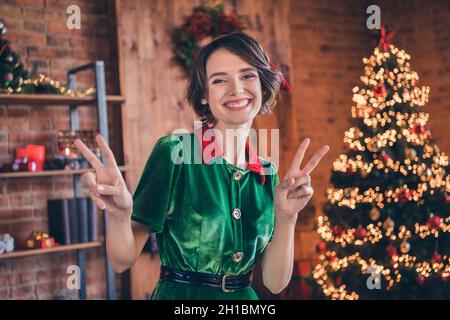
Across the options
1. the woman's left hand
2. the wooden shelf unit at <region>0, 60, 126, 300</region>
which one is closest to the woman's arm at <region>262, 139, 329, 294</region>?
the woman's left hand

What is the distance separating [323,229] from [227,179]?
7.90ft

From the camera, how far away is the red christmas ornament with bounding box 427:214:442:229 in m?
3.31

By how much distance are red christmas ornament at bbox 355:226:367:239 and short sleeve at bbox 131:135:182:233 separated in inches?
93.9

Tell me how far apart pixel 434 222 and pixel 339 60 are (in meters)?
2.31

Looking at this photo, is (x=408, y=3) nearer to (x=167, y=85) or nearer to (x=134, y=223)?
(x=167, y=85)

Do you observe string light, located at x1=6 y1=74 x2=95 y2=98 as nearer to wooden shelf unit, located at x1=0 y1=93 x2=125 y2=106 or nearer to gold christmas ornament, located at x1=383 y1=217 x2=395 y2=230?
wooden shelf unit, located at x1=0 y1=93 x2=125 y2=106

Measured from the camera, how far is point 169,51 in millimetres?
3865

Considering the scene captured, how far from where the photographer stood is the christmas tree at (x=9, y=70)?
2990mm

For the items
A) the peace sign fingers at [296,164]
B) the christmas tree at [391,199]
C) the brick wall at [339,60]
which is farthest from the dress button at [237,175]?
the brick wall at [339,60]

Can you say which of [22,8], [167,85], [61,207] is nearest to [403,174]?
[167,85]

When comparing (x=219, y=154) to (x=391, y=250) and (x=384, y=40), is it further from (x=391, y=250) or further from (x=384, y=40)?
(x=384, y=40)

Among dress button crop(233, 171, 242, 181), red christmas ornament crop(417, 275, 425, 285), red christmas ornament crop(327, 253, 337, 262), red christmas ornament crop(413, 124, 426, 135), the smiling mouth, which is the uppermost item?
the smiling mouth

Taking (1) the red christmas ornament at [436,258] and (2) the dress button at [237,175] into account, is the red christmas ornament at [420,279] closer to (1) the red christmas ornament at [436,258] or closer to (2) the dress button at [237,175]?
(1) the red christmas ornament at [436,258]

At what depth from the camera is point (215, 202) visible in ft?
3.92
